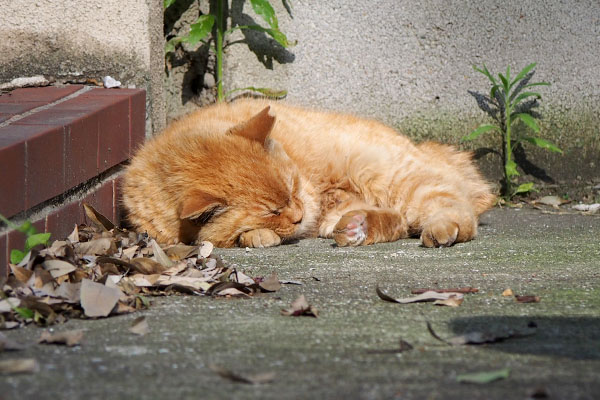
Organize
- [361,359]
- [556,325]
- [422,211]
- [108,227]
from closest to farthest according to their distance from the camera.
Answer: [361,359] → [556,325] → [108,227] → [422,211]

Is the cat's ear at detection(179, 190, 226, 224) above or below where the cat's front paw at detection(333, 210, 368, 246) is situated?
above

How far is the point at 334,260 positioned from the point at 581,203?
2.71 metres

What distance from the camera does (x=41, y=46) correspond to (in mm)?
4027

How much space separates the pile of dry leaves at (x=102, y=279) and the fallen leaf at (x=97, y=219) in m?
0.22

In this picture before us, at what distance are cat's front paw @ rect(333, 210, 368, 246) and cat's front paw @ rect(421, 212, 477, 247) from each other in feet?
1.04

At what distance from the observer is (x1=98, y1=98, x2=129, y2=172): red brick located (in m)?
3.44

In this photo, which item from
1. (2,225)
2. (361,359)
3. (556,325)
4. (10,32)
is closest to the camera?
(361,359)

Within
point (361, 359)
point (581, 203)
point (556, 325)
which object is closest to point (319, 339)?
point (361, 359)

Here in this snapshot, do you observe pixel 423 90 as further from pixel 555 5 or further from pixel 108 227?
pixel 108 227

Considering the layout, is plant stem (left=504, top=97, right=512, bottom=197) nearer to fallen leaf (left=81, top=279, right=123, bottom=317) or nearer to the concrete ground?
the concrete ground

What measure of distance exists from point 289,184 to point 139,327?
1.80 m

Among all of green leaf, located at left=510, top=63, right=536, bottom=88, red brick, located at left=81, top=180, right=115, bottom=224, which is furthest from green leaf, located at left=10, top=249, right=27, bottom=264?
green leaf, located at left=510, top=63, right=536, bottom=88

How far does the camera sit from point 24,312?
1.92 metres

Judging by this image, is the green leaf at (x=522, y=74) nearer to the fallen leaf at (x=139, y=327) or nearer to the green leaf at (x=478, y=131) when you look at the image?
the green leaf at (x=478, y=131)
